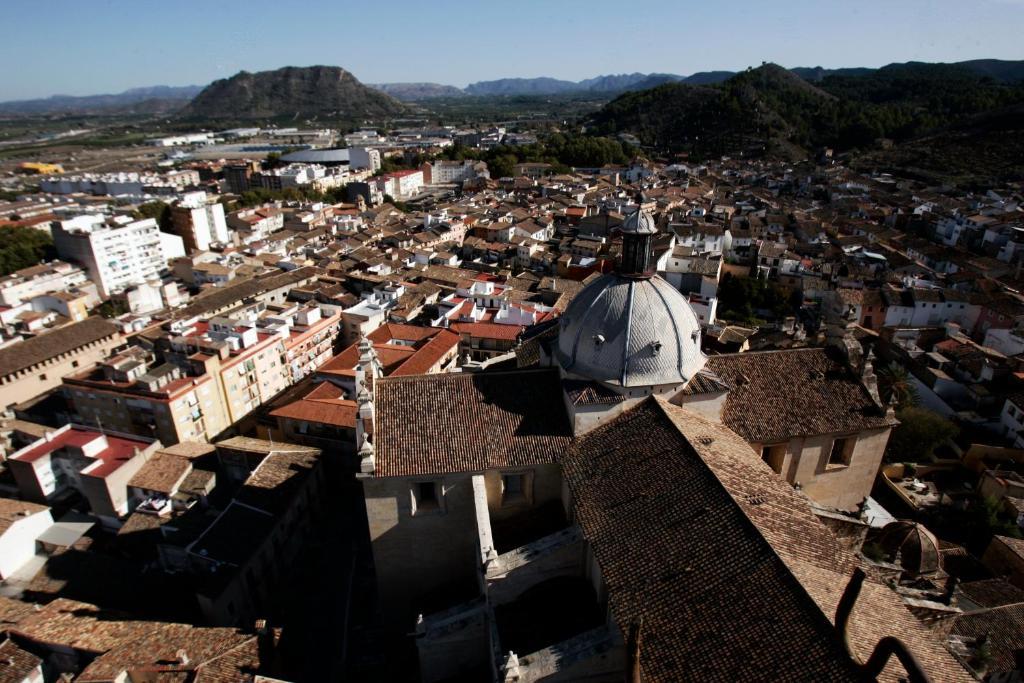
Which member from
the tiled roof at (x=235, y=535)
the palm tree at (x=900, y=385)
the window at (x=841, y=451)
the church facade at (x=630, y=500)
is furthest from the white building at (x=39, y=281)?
the palm tree at (x=900, y=385)

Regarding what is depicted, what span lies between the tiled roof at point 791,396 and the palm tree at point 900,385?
14.9 metres

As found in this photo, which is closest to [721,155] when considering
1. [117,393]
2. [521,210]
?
[521,210]

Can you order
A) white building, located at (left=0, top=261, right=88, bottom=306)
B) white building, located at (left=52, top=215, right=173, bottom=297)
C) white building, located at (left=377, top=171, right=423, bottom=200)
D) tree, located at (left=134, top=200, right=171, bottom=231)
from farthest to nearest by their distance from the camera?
white building, located at (left=377, top=171, right=423, bottom=200) < tree, located at (left=134, top=200, right=171, bottom=231) < white building, located at (left=52, top=215, right=173, bottom=297) < white building, located at (left=0, top=261, right=88, bottom=306)

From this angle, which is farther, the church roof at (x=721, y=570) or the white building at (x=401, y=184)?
the white building at (x=401, y=184)

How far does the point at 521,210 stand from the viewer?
97625 millimetres

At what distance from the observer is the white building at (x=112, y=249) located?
260ft

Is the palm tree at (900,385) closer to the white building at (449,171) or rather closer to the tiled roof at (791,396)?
the tiled roof at (791,396)

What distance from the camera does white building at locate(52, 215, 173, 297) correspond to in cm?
7931

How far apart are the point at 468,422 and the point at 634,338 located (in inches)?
255

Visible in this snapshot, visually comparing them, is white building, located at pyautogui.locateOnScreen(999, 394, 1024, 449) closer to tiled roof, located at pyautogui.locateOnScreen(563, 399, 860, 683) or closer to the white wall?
tiled roof, located at pyautogui.locateOnScreen(563, 399, 860, 683)

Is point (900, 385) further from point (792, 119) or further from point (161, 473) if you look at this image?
point (792, 119)

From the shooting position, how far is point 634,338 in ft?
64.3

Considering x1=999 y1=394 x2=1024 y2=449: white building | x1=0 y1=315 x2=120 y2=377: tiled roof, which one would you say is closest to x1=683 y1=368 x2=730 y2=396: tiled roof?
x1=999 y1=394 x2=1024 y2=449: white building

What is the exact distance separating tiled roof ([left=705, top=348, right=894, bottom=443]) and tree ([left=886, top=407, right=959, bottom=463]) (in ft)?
47.7
